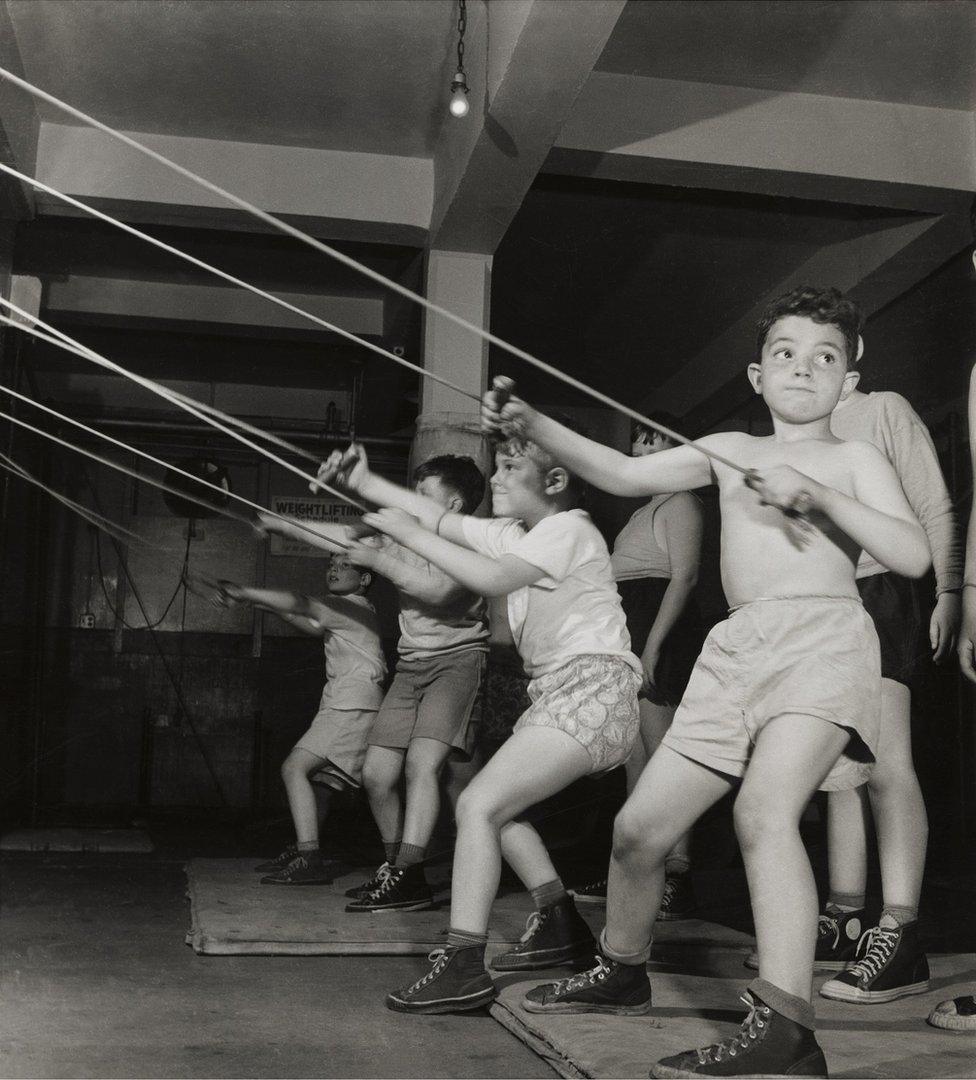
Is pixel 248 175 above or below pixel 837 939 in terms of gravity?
above

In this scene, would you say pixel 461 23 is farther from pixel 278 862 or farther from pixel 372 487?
pixel 278 862

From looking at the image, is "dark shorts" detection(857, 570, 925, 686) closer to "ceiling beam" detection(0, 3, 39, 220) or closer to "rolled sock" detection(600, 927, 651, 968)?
"rolled sock" detection(600, 927, 651, 968)

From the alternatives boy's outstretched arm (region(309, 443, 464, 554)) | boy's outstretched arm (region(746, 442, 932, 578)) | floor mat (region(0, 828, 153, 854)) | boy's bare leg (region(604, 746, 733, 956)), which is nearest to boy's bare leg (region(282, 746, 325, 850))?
floor mat (region(0, 828, 153, 854))

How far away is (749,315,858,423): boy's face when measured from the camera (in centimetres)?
89

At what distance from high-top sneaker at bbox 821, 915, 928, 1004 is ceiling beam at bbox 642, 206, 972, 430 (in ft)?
1.98

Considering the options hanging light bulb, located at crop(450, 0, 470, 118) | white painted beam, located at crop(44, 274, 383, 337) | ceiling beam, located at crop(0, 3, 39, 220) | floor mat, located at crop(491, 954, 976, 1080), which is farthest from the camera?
white painted beam, located at crop(44, 274, 383, 337)

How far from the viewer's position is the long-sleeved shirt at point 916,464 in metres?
1.15

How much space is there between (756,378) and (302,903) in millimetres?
1039

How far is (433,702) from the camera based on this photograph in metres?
1.41

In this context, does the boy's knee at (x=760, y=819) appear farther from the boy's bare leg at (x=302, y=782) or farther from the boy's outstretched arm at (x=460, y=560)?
the boy's bare leg at (x=302, y=782)

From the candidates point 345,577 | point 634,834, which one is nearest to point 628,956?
point 634,834

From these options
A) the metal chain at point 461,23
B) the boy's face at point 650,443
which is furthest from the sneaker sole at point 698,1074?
the metal chain at point 461,23

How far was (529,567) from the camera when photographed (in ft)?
3.36

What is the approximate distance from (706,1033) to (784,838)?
278mm
